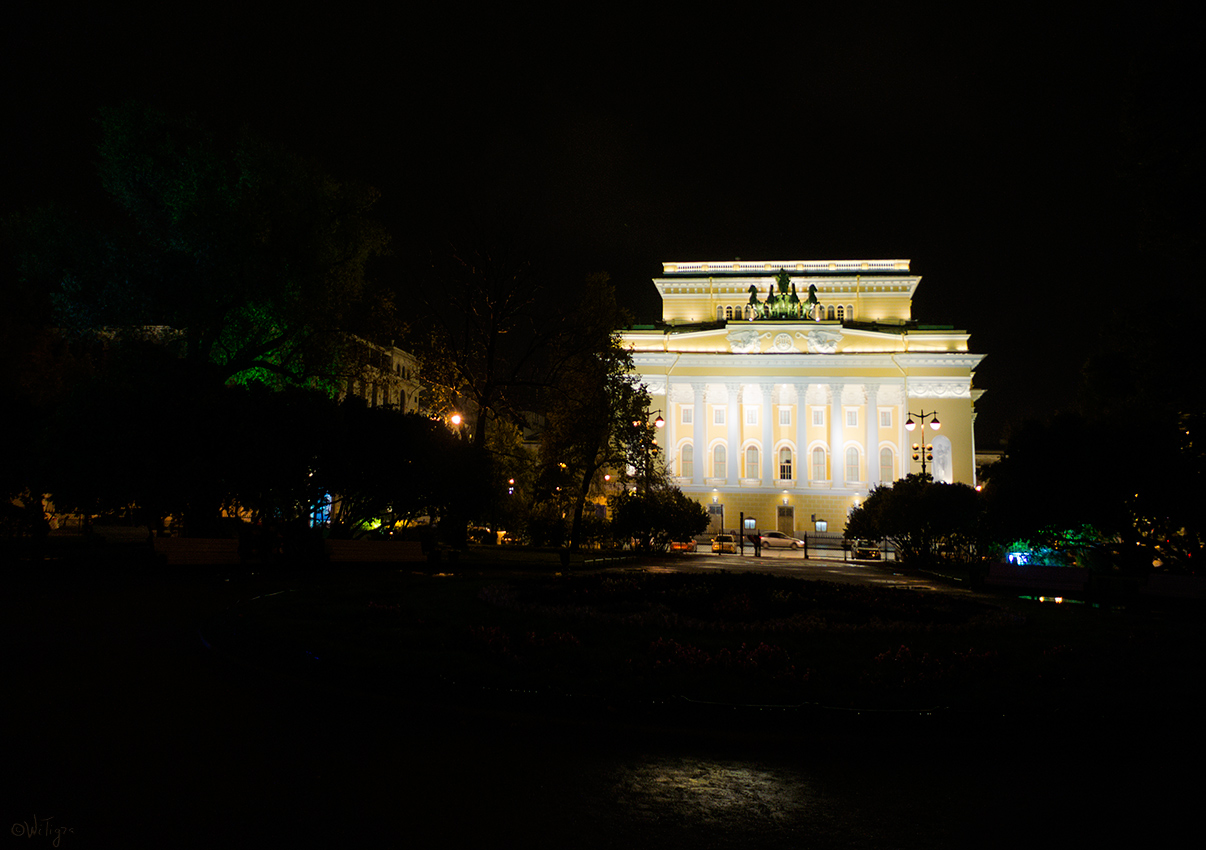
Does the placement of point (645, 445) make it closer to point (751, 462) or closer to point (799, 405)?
point (751, 462)

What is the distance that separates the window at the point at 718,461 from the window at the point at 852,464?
10.1 meters

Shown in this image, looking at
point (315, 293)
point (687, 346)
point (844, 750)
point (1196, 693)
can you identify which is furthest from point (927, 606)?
point (687, 346)

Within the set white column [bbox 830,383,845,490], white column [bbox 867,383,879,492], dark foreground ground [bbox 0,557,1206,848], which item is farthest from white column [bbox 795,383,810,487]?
dark foreground ground [bbox 0,557,1206,848]

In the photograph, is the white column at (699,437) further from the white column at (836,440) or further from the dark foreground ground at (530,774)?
the dark foreground ground at (530,774)

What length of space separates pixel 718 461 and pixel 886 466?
13613mm

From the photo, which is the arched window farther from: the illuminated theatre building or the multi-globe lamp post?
the multi-globe lamp post

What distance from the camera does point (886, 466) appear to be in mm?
62938

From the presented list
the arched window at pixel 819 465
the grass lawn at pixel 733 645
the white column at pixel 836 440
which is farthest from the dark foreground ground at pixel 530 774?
the arched window at pixel 819 465

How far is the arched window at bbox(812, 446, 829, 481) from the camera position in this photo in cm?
6309

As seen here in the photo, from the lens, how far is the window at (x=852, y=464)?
63.2 m

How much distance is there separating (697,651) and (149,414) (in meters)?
15.4

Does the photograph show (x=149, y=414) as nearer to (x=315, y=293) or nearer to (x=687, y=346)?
(x=315, y=293)

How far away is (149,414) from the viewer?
17.8 meters

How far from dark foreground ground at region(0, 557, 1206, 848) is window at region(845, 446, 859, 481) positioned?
59.1 metres
